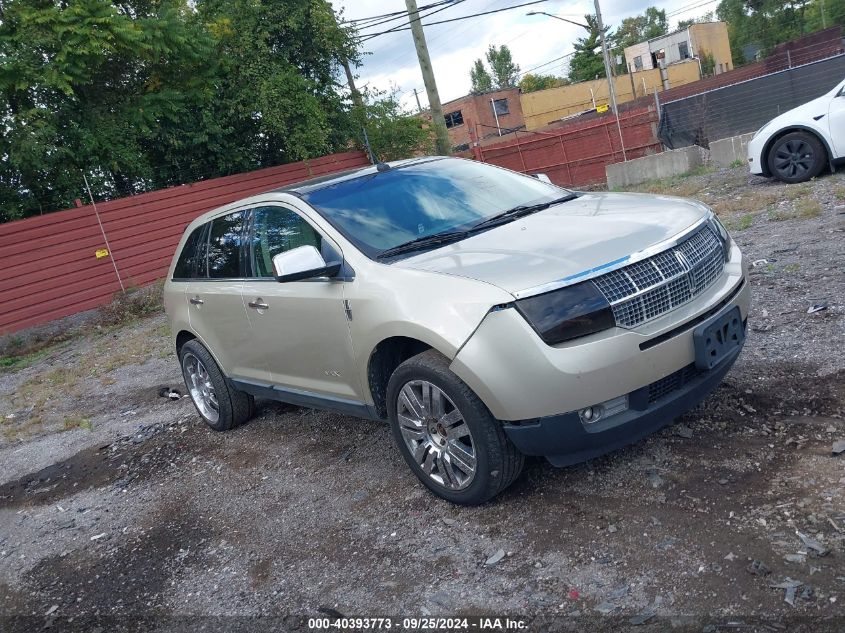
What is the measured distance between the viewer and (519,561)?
10.6 ft

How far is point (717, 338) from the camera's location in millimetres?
3490

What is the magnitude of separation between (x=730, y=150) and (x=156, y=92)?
12.9 metres

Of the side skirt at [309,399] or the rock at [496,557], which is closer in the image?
the rock at [496,557]

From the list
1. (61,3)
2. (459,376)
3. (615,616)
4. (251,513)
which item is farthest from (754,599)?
(61,3)

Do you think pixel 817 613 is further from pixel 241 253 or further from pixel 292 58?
pixel 292 58

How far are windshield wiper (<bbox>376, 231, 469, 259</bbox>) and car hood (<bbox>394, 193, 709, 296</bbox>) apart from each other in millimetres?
93

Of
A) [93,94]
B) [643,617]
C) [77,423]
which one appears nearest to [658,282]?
[643,617]

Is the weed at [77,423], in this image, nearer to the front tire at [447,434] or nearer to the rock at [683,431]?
the front tire at [447,434]

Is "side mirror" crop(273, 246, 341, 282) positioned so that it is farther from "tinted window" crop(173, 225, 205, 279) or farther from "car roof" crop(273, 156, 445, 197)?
"tinted window" crop(173, 225, 205, 279)

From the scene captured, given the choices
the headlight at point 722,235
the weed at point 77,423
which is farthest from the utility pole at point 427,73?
the headlight at point 722,235

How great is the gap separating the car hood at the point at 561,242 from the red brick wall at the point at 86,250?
12.6 meters

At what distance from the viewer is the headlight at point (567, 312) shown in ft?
10.4

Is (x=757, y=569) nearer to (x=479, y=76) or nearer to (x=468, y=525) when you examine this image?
(x=468, y=525)

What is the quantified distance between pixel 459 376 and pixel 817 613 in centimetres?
163
